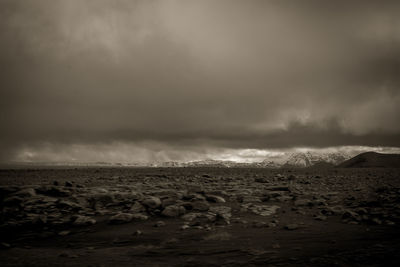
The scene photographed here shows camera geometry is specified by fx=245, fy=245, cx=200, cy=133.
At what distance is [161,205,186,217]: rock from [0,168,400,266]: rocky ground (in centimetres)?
4

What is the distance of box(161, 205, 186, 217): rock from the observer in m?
9.55

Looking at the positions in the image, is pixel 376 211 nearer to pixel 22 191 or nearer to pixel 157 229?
pixel 157 229

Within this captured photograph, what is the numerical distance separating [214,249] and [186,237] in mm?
1228

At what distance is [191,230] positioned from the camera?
26.0ft

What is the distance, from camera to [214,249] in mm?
6355

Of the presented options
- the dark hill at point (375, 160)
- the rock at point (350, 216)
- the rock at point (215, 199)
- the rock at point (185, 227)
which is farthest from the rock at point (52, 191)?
the dark hill at point (375, 160)

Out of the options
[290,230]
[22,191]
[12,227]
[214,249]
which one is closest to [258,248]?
[214,249]

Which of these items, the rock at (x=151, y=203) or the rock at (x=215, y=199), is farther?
the rock at (x=215, y=199)

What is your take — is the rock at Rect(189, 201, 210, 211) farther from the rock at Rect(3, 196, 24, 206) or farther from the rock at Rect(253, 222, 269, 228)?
the rock at Rect(3, 196, 24, 206)

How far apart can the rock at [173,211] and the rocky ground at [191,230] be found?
4cm

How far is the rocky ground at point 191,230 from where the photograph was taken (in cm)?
579

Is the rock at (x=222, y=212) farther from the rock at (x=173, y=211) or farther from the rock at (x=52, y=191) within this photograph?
the rock at (x=52, y=191)

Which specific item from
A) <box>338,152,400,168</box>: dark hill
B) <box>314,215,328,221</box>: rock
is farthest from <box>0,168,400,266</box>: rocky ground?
<box>338,152,400,168</box>: dark hill

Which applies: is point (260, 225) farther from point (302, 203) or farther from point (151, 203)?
point (151, 203)
